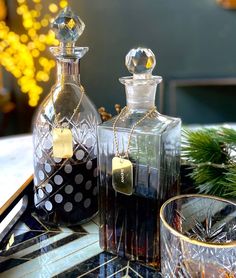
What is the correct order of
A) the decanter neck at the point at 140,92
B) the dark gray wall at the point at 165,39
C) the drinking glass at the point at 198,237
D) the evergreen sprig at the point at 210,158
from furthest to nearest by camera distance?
the dark gray wall at the point at 165,39, the evergreen sprig at the point at 210,158, the decanter neck at the point at 140,92, the drinking glass at the point at 198,237

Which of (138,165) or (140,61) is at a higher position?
(140,61)

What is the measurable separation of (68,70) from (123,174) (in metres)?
0.22

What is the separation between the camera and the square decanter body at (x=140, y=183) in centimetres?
53

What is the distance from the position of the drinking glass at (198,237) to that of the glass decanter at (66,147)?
0.18 meters

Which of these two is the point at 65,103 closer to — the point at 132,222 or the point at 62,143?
the point at 62,143

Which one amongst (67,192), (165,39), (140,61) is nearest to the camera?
(140,61)

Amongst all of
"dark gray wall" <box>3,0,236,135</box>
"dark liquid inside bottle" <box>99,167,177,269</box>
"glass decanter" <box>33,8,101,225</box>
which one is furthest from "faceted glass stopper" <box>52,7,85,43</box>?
"dark gray wall" <box>3,0,236,135</box>

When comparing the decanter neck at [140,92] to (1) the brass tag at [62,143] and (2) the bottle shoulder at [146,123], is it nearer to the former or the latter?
(2) the bottle shoulder at [146,123]

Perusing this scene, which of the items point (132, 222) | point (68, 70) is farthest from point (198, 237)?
point (68, 70)

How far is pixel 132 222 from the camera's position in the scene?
0.56 meters

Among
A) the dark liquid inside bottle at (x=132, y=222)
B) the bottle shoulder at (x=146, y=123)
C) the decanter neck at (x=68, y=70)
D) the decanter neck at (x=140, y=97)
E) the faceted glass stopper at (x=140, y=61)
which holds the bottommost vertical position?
the dark liquid inside bottle at (x=132, y=222)

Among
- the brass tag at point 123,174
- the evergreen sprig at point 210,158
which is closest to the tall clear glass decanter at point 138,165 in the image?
the brass tag at point 123,174

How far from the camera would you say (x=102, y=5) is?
253cm

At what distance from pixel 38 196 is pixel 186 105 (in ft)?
6.88
